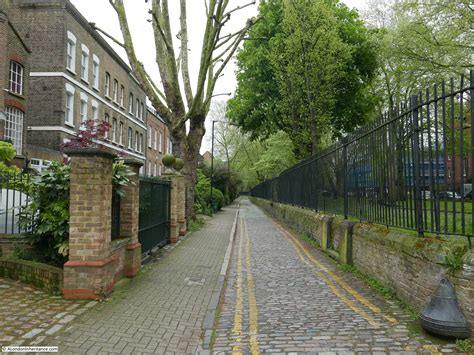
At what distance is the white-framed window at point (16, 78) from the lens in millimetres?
18672

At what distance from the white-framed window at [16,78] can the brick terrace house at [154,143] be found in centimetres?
2191

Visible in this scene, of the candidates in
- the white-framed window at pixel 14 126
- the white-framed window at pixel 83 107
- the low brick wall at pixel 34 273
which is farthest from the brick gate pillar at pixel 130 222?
the white-framed window at pixel 83 107

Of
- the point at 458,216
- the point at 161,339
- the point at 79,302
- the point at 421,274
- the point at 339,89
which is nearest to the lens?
the point at 161,339

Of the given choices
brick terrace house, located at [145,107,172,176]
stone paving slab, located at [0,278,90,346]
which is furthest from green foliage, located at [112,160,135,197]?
brick terrace house, located at [145,107,172,176]

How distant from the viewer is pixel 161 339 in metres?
4.41

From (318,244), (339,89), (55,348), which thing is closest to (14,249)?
(55,348)

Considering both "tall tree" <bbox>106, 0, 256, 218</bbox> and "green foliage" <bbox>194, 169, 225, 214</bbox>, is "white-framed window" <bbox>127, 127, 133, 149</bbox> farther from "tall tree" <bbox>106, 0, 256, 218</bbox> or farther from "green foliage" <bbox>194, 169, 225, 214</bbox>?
"tall tree" <bbox>106, 0, 256, 218</bbox>

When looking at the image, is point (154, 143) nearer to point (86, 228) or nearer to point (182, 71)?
point (182, 71)

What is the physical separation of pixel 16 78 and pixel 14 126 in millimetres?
2232

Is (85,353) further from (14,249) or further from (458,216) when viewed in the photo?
(458,216)

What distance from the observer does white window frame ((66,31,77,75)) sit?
2361cm

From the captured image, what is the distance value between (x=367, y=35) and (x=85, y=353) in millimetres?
24273

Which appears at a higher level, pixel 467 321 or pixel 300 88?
pixel 300 88

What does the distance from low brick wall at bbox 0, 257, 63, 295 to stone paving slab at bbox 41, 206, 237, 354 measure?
32.1 inches
